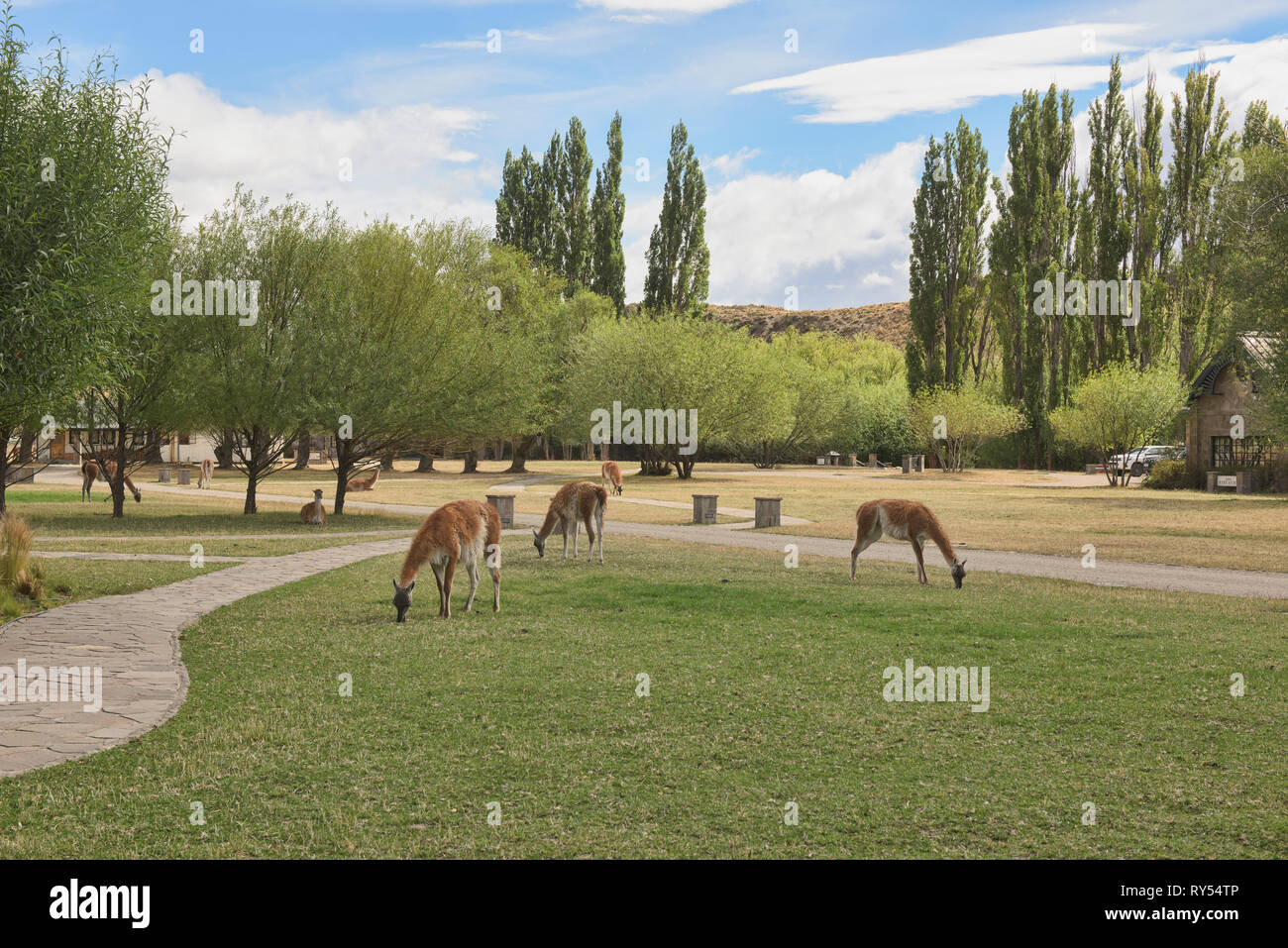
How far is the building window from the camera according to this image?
44219mm

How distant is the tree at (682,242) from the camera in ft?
216

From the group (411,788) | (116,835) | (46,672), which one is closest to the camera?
(116,835)

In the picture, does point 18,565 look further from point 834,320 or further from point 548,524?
point 834,320

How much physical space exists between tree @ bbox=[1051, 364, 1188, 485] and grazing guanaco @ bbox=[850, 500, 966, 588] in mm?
39717

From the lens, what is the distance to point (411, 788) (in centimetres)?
620

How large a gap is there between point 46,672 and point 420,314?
27.2 meters

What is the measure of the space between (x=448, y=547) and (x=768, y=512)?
52.7 ft

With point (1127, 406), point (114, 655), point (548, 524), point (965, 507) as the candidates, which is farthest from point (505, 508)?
point (1127, 406)

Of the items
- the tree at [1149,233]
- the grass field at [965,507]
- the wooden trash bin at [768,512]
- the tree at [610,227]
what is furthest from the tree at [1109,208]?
the wooden trash bin at [768,512]

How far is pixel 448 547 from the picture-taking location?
38.9 feet

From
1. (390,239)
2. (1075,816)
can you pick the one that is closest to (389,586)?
(1075,816)

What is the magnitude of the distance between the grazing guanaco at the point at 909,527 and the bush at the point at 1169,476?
36491 millimetres

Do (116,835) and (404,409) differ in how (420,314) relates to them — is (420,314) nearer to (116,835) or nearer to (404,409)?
(404,409)

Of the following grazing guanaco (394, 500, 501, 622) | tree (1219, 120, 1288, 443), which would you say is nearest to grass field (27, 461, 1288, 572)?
tree (1219, 120, 1288, 443)
